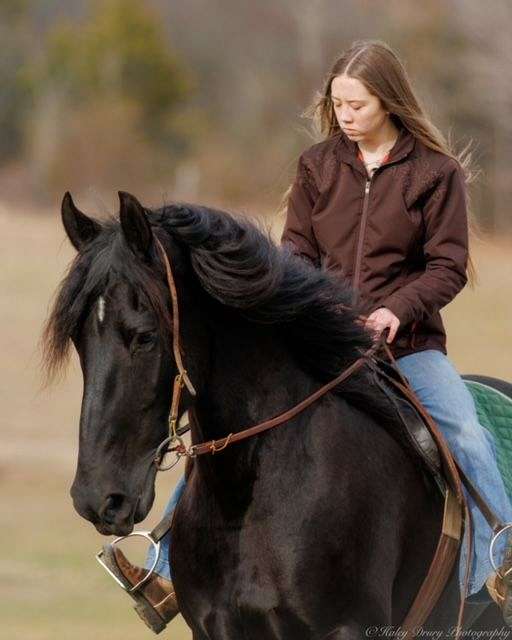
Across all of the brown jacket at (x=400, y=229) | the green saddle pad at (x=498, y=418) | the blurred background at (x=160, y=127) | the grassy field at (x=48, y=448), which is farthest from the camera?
the blurred background at (x=160, y=127)

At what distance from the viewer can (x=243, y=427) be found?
4805 mm

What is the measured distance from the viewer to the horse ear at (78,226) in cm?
463

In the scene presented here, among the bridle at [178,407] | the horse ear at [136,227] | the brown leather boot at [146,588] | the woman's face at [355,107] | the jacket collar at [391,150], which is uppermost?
the woman's face at [355,107]

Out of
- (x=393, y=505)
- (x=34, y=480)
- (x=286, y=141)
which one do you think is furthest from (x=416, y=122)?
(x=286, y=141)

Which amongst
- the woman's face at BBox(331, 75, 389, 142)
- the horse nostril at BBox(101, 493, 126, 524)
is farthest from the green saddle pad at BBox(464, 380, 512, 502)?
the horse nostril at BBox(101, 493, 126, 524)

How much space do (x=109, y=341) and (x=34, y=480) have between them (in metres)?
13.3

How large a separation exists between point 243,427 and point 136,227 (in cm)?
76

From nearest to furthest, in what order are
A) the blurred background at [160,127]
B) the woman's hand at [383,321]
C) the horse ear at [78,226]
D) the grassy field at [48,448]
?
1. the horse ear at [78,226]
2. the woman's hand at [383,321]
3. the grassy field at [48,448]
4. the blurred background at [160,127]

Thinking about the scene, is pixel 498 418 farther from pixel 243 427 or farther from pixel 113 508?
pixel 113 508

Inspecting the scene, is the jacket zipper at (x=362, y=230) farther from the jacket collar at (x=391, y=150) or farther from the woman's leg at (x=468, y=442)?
the woman's leg at (x=468, y=442)

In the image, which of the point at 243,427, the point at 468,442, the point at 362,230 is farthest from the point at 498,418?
the point at 243,427

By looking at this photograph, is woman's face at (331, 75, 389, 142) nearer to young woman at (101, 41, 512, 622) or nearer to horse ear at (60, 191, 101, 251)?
young woman at (101, 41, 512, 622)

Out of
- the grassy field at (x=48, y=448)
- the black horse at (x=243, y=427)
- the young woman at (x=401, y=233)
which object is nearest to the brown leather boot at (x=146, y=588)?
the young woman at (x=401, y=233)

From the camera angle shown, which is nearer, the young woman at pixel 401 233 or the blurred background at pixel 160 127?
the young woman at pixel 401 233
